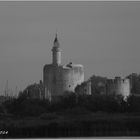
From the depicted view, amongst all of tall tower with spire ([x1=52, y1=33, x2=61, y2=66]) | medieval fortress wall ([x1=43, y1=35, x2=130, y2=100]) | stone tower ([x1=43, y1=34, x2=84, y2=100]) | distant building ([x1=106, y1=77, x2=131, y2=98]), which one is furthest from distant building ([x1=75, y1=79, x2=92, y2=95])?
tall tower with spire ([x1=52, y1=33, x2=61, y2=66])

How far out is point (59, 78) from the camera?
24.8 meters

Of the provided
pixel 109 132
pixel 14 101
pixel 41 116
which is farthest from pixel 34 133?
pixel 14 101

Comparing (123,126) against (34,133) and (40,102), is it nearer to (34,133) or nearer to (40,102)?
(34,133)

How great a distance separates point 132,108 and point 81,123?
501 cm

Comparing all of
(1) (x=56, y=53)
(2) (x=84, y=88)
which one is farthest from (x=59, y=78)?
(1) (x=56, y=53)

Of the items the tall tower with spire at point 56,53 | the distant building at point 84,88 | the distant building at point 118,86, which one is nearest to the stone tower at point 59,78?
the tall tower with spire at point 56,53

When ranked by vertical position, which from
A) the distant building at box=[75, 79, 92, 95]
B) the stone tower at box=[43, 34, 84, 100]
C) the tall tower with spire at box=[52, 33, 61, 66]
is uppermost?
the tall tower with spire at box=[52, 33, 61, 66]

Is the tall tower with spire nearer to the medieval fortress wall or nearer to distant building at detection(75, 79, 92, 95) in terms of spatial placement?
the medieval fortress wall

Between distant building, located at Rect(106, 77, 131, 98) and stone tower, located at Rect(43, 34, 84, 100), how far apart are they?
1129 millimetres

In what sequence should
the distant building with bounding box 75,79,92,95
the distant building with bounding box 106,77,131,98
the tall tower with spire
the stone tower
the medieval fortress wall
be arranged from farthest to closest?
the stone tower → the distant building with bounding box 106,77,131,98 → the medieval fortress wall → the distant building with bounding box 75,79,92,95 → the tall tower with spire

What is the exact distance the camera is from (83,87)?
2345cm

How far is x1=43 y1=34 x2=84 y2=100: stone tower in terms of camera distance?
77.8 feet

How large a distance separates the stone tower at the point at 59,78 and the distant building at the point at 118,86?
1.13 meters

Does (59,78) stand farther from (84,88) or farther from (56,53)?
(56,53)
